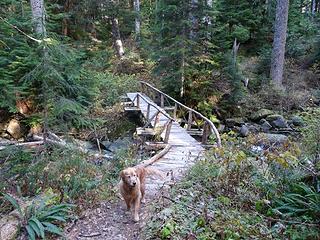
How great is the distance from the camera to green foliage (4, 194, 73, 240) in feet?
14.0

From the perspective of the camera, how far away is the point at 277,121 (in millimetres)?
13805

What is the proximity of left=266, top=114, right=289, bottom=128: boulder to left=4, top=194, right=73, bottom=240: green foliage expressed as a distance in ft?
36.2

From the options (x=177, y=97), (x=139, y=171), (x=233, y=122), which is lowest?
(x=233, y=122)

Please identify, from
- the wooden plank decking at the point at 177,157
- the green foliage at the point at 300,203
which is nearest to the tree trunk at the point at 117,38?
the wooden plank decking at the point at 177,157

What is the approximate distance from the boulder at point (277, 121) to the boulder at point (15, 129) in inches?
411

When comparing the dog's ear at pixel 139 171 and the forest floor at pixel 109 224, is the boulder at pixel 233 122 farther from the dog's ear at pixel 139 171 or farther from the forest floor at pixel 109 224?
the dog's ear at pixel 139 171

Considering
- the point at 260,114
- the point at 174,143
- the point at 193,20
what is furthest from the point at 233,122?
the point at 174,143

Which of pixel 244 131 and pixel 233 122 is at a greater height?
pixel 233 122

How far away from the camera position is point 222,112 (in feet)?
47.5

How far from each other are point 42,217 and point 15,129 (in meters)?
8.19

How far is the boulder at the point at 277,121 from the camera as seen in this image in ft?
44.8

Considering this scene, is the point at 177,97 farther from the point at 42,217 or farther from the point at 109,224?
the point at 42,217

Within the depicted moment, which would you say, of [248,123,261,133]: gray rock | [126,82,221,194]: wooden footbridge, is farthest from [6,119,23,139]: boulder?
[248,123,261,133]: gray rock

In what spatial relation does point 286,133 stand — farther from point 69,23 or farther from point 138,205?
point 69,23
